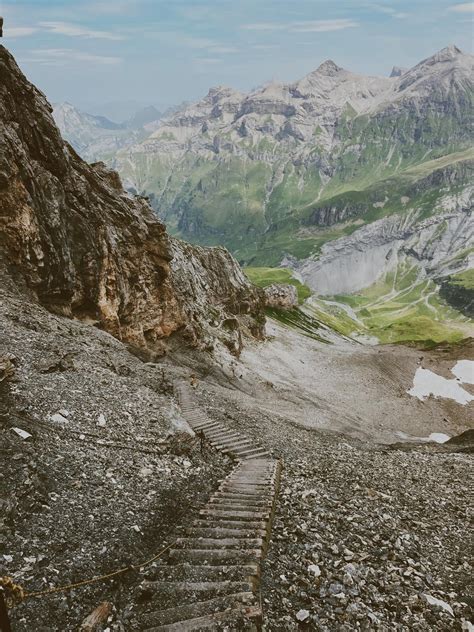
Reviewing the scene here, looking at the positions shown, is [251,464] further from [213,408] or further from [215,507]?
[213,408]

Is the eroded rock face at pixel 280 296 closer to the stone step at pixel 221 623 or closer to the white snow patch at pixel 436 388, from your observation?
the white snow patch at pixel 436 388

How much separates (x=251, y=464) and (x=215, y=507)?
7.86 meters

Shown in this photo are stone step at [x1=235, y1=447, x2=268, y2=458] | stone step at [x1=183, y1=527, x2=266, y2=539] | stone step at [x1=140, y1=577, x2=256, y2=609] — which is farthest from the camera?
stone step at [x1=235, y1=447, x2=268, y2=458]

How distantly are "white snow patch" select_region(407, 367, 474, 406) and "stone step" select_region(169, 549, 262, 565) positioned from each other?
303 feet

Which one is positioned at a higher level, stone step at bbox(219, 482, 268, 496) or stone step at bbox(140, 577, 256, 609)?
stone step at bbox(140, 577, 256, 609)

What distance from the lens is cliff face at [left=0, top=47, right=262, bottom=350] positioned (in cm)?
4347

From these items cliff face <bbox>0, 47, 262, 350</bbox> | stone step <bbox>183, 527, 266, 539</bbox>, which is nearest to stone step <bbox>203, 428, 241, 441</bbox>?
stone step <bbox>183, 527, 266, 539</bbox>

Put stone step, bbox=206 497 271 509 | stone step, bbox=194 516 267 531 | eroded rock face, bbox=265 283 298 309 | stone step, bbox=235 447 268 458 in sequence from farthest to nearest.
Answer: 1. eroded rock face, bbox=265 283 298 309
2. stone step, bbox=235 447 268 458
3. stone step, bbox=206 497 271 509
4. stone step, bbox=194 516 267 531

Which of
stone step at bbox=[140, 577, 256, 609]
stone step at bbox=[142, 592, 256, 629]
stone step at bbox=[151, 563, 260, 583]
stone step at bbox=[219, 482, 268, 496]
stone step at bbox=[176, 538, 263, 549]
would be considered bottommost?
stone step at bbox=[219, 482, 268, 496]

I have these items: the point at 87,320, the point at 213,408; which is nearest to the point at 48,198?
the point at 87,320

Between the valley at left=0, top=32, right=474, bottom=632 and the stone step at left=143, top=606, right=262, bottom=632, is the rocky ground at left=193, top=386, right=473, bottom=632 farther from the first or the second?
the stone step at left=143, top=606, right=262, bottom=632

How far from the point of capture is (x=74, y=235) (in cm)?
5072

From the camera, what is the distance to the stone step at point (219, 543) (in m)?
15.0

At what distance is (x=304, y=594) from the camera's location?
13.3 meters
